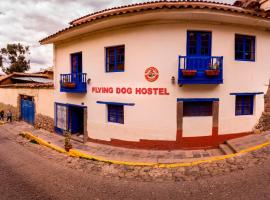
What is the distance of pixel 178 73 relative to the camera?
9.32 metres

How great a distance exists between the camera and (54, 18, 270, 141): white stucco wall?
960 cm

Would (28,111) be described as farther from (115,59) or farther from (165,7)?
(165,7)

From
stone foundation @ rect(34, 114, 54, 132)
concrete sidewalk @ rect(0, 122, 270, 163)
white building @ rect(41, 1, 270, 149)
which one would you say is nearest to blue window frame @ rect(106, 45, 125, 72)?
white building @ rect(41, 1, 270, 149)

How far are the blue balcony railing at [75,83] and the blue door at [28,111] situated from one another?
6428mm

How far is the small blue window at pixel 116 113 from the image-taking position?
35.0 feet

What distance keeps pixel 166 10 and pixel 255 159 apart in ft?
22.4

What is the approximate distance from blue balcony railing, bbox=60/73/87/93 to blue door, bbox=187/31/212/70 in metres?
5.82

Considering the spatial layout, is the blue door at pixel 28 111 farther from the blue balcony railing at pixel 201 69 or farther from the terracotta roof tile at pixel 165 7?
the blue balcony railing at pixel 201 69

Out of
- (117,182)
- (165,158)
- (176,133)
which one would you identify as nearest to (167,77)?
(176,133)

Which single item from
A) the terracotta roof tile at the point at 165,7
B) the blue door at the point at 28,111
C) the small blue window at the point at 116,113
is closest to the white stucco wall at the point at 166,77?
the small blue window at the point at 116,113

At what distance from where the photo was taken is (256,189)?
596cm

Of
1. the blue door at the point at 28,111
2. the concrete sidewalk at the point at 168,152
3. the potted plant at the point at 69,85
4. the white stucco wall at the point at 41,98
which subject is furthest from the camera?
the blue door at the point at 28,111

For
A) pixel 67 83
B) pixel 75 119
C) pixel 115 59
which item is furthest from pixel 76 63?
pixel 75 119

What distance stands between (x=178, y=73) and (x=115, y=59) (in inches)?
131
